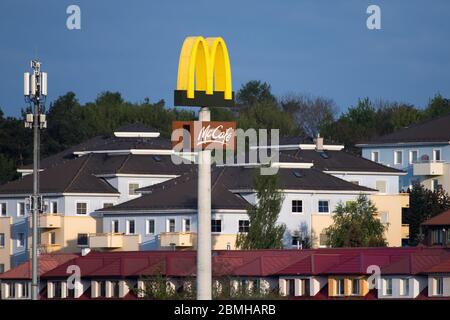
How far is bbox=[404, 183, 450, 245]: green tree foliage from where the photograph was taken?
123 metres

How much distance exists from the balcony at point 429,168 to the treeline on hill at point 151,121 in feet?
83.6

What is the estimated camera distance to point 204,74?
50.5 meters

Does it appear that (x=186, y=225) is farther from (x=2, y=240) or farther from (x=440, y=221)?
(x=440, y=221)

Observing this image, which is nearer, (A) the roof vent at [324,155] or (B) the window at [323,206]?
(B) the window at [323,206]

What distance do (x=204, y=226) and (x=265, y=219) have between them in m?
57.8

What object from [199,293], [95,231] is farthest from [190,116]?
[199,293]

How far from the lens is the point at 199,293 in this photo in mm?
51406

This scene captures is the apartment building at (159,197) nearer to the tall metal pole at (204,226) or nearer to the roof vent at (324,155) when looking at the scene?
the roof vent at (324,155)

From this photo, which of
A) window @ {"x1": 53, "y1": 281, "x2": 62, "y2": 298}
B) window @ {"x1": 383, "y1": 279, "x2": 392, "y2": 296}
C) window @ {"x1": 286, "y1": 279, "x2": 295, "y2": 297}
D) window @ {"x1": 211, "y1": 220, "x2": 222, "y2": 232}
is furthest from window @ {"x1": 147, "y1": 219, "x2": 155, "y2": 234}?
window @ {"x1": 383, "y1": 279, "x2": 392, "y2": 296}

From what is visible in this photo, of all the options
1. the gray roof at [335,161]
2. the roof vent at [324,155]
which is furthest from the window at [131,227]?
the roof vent at [324,155]

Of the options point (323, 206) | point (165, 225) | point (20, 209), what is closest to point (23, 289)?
point (165, 225)

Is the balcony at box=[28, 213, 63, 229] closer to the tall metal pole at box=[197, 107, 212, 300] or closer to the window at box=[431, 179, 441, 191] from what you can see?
the window at box=[431, 179, 441, 191]

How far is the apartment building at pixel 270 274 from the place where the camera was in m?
80.9

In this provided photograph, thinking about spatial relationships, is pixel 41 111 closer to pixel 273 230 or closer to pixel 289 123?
pixel 273 230
